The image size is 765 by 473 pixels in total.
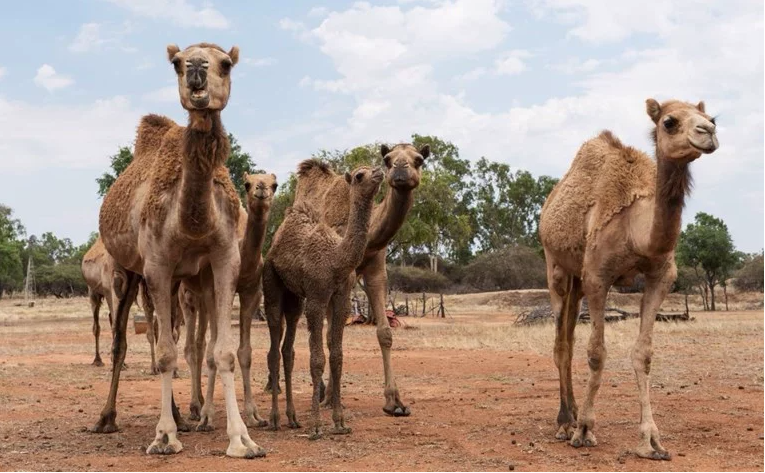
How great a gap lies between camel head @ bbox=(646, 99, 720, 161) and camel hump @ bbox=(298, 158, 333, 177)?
493 cm

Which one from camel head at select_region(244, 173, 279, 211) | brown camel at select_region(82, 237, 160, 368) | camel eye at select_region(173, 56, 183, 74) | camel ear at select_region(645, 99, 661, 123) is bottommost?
brown camel at select_region(82, 237, 160, 368)

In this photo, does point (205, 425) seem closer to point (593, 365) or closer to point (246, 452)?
point (246, 452)

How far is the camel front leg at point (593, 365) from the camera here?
7.07 m

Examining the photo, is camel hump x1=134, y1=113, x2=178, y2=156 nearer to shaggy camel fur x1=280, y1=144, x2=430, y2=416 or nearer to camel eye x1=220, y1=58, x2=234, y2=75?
shaggy camel fur x1=280, y1=144, x2=430, y2=416

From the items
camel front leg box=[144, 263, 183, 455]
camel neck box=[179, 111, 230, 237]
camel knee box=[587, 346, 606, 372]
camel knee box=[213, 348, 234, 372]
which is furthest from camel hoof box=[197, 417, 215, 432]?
camel knee box=[587, 346, 606, 372]

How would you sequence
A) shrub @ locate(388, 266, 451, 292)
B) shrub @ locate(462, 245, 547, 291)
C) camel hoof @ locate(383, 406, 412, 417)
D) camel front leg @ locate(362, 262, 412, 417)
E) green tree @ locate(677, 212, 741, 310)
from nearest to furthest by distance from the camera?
camel hoof @ locate(383, 406, 412, 417)
camel front leg @ locate(362, 262, 412, 417)
green tree @ locate(677, 212, 741, 310)
shrub @ locate(388, 266, 451, 292)
shrub @ locate(462, 245, 547, 291)

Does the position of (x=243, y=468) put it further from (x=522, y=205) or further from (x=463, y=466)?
(x=522, y=205)

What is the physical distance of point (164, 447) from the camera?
683 centimetres

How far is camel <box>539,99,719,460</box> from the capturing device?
6.45 metres

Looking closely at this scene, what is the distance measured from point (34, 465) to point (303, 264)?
2.91 metres

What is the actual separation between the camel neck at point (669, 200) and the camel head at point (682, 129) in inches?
3.6

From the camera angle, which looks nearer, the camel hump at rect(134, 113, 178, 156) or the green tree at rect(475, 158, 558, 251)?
the camel hump at rect(134, 113, 178, 156)

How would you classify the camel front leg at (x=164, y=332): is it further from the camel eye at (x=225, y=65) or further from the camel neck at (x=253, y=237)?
the camel eye at (x=225, y=65)

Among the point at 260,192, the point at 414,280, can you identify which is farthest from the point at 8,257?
the point at 260,192
